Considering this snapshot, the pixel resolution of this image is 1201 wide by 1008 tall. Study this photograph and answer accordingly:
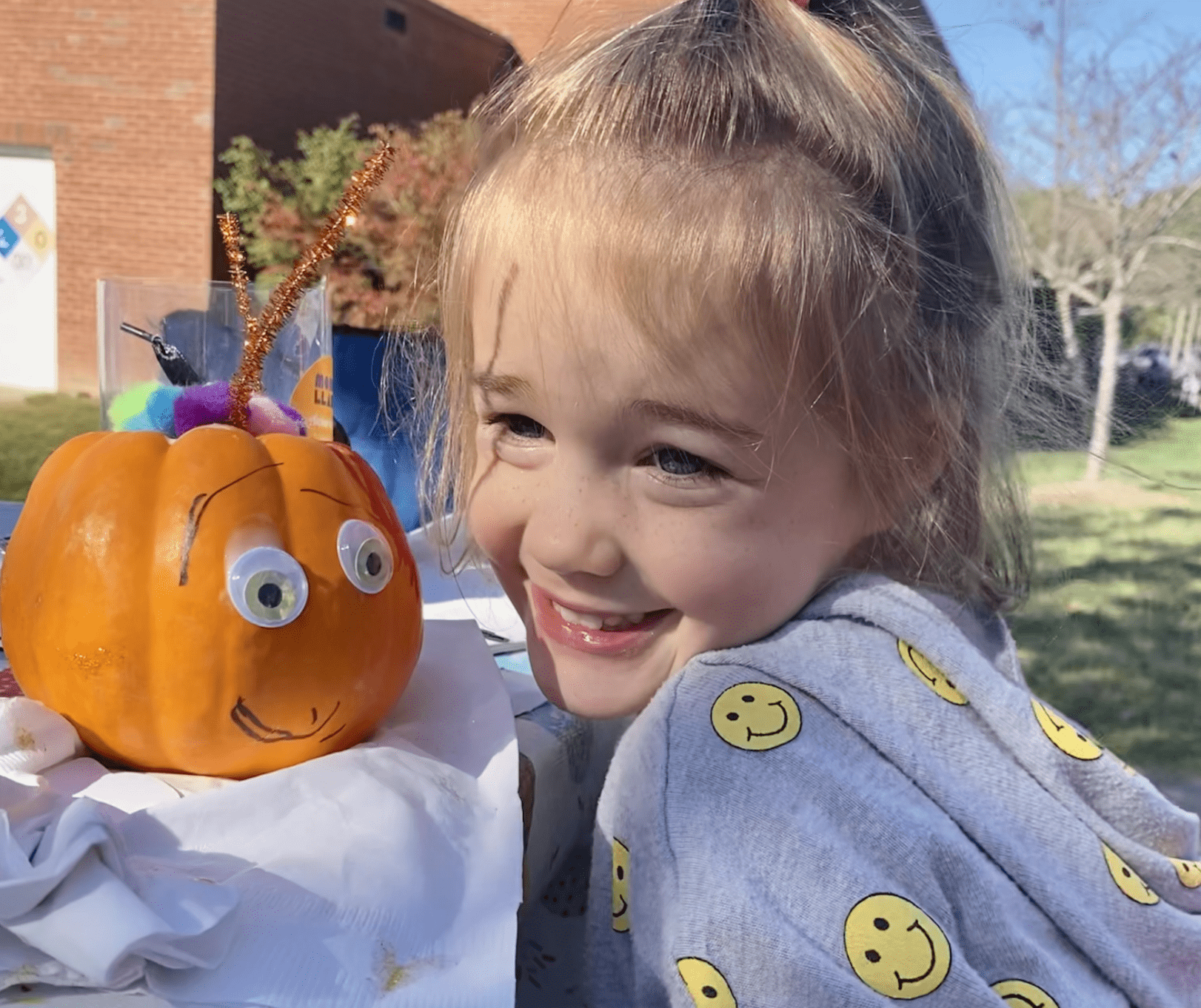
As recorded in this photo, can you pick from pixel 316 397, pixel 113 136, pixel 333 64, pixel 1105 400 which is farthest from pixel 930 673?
pixel 333 64

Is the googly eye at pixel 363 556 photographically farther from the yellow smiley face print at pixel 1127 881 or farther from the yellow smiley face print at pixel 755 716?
the yellow smiley face print at pixel 1127 881

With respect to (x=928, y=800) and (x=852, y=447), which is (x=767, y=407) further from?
(x=928, y=800)

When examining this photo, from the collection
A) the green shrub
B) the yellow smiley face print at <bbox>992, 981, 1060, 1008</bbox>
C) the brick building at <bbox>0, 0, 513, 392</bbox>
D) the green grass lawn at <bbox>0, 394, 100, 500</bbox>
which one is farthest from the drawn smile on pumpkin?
the brick building at <bbox>0, 0, 513, 392</bbox>

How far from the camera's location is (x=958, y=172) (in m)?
1.21

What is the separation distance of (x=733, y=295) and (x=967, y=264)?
0.36m

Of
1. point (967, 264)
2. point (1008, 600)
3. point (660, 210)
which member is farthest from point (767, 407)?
point (1008, 600)

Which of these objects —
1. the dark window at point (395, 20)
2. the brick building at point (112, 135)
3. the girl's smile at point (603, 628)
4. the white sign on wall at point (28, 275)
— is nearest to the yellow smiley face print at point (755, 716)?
the girl's smile at point (603, 628)

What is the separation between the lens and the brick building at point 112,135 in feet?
33.2

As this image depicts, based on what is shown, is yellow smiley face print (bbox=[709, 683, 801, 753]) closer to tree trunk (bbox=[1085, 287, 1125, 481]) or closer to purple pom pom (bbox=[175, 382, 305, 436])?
purple pom pom (bbox=[175, 382, 305, 436])

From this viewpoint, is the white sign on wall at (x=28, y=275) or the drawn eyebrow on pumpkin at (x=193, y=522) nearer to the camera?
the drawn eyebrow on pumpkin at (x=193, y=522)

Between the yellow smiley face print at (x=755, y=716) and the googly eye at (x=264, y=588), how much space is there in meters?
0.41

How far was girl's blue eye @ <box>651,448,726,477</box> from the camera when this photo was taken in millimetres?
1072

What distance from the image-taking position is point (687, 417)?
3.42ft

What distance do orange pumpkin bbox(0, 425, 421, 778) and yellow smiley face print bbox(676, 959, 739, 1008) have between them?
15.2 inches
